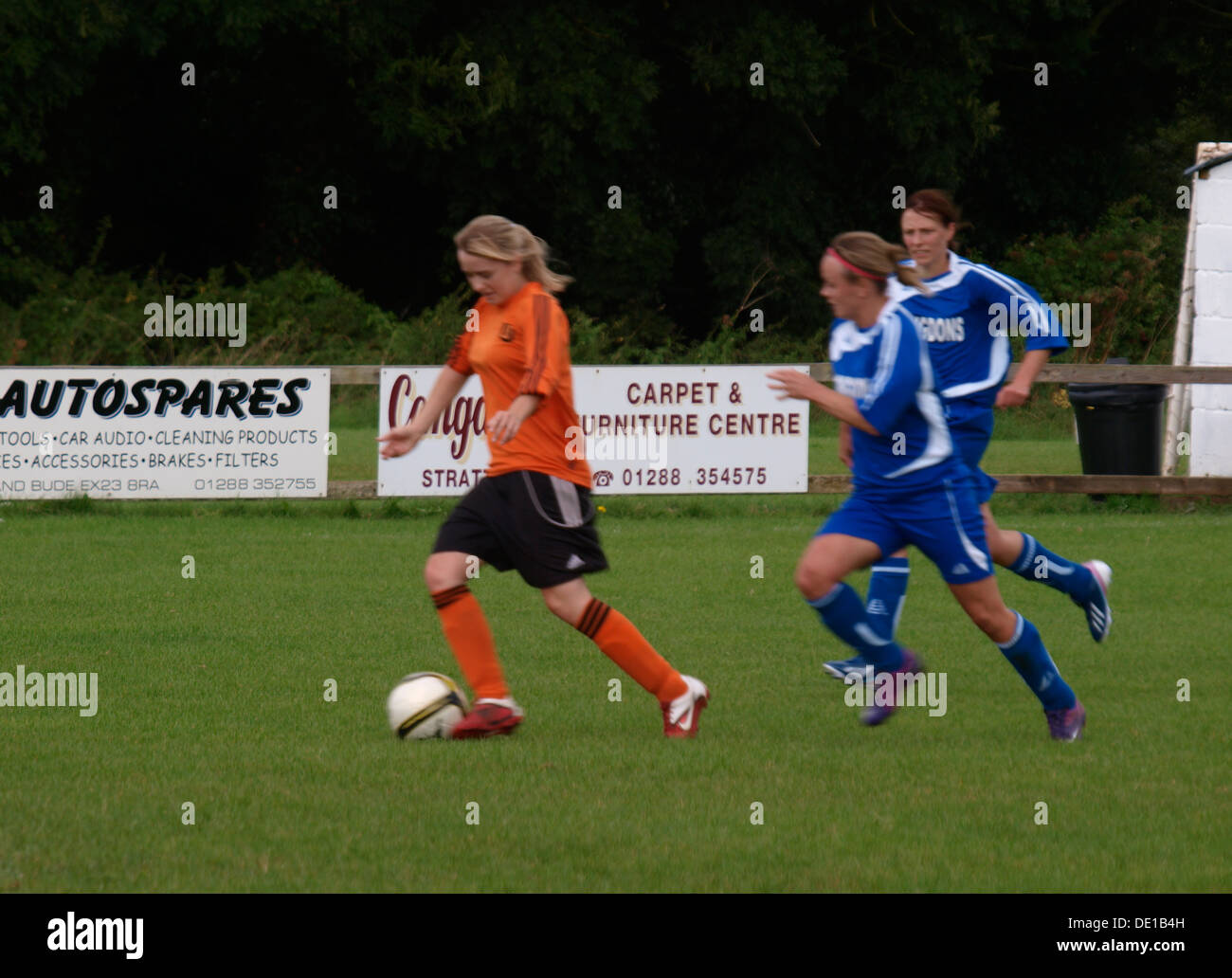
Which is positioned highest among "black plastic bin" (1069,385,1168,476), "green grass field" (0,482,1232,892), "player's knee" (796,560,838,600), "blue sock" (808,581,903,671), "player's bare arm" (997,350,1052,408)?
"black plastic bin" (1069,385,1168,476)

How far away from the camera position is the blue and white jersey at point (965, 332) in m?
7.73

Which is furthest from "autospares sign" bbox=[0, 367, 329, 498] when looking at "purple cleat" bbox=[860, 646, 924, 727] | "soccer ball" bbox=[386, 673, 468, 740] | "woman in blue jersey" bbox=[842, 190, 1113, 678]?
"purple cleat" bbox=[860, 646, 924, 727]

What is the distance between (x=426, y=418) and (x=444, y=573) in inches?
27.0

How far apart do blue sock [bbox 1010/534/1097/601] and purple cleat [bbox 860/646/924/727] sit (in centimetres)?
109

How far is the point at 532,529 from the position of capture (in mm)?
6504

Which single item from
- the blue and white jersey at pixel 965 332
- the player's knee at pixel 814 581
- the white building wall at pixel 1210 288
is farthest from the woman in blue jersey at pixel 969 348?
the white building wall at pixel 1210 288

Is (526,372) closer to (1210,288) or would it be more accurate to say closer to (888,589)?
(888,589)

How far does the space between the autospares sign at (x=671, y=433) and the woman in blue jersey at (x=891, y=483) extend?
9.38 meters

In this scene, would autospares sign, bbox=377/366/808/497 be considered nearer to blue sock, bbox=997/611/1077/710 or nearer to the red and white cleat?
the red and white cleat

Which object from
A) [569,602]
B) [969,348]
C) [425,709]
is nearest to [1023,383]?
[969,348]

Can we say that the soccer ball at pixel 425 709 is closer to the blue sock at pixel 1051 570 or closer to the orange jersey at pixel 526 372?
the orange jersey at pixel 526 372

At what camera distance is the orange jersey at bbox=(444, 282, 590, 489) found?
646 cm
